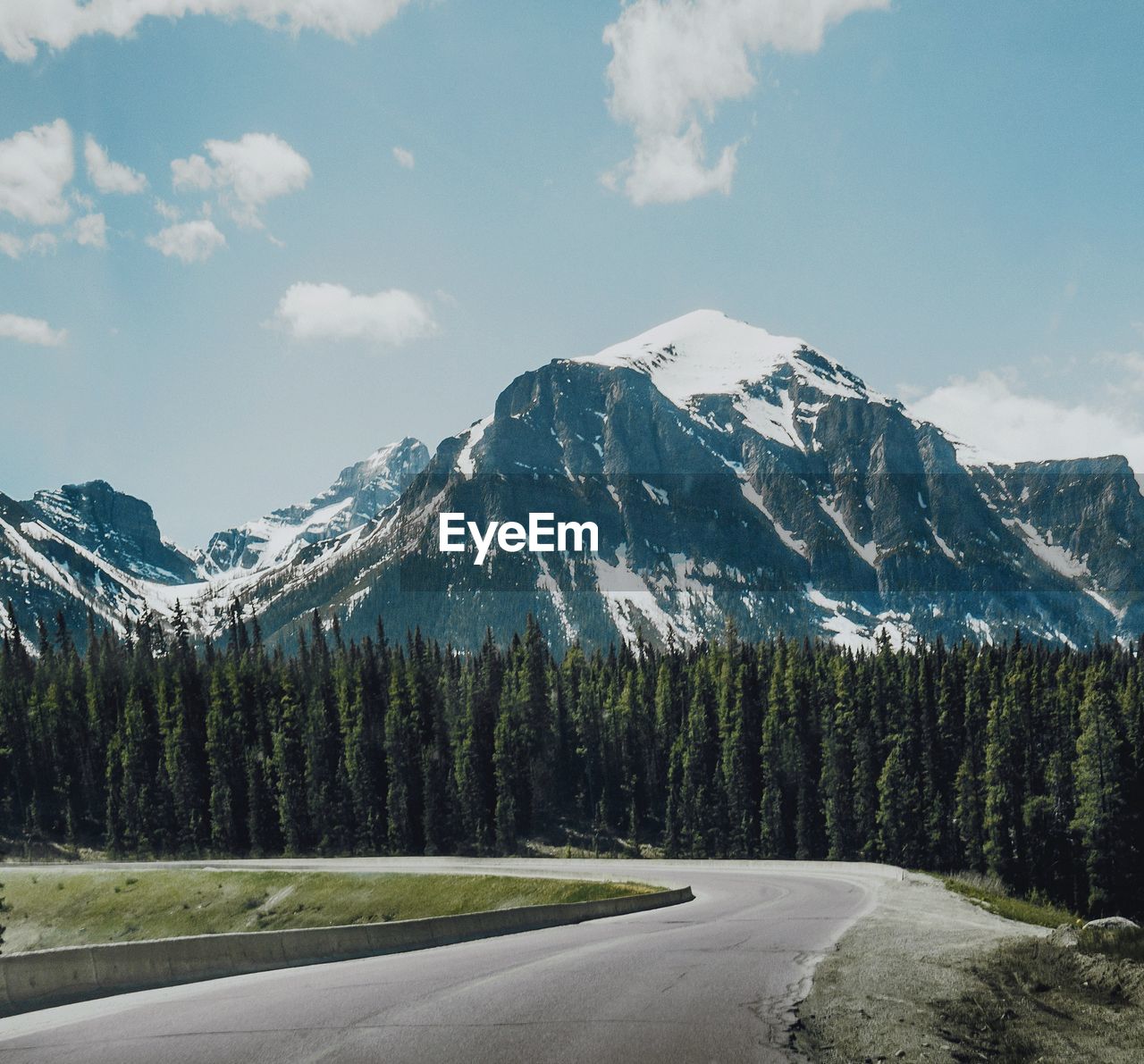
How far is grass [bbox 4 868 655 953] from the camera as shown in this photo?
196 feet

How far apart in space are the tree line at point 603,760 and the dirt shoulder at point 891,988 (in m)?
63.2

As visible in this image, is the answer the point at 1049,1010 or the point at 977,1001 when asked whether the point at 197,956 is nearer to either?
the point at 977,1001

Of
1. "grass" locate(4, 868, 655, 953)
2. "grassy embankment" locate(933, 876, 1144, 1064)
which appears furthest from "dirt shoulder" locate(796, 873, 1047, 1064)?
"grass" locate(4, 868, 655, 953)

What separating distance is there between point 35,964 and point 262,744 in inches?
3978

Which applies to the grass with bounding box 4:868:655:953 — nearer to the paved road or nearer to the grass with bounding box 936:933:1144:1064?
the paved road

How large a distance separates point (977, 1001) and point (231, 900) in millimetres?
60125

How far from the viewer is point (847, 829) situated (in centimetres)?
9688

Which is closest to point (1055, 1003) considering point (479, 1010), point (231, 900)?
point (479, 1010)

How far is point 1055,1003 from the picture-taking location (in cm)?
1642

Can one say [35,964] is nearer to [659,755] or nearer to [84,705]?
[659,755]

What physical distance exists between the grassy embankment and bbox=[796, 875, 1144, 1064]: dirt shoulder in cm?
2

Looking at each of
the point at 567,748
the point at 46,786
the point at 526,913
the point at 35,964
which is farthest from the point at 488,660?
the point at 35,964

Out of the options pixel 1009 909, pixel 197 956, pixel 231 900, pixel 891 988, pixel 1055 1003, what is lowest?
pixel 231 900

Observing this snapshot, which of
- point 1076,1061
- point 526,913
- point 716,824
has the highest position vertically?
point 1076,1061
